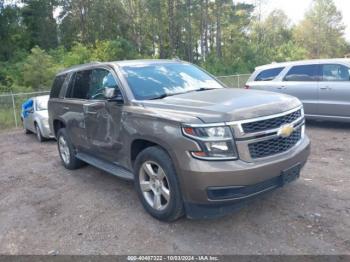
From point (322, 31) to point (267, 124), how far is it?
56703 millimetres

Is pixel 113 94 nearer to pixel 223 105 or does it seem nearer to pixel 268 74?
pixel 223 105

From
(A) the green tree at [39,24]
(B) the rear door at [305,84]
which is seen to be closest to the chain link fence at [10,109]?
(B) the rear door at [305,84]

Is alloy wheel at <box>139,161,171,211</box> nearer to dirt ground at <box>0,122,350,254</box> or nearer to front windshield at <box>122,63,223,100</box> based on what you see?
dirt ground at <box>0,122,350,254</box>

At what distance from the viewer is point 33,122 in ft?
34.6

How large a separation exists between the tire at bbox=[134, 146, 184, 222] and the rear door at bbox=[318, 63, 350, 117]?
5712 mm

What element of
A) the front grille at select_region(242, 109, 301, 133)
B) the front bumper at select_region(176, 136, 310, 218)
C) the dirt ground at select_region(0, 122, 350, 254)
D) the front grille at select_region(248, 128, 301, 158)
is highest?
the front grille at select_region(242, 109, 301, 133)

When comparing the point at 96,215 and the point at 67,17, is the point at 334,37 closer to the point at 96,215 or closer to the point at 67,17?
the point at 67,17

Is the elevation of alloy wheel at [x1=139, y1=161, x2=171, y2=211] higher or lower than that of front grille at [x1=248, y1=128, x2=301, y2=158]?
lower

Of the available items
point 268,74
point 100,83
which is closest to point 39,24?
point 268,74

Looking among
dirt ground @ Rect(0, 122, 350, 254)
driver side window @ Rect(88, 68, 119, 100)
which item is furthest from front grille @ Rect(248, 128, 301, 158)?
driver side window @ Rect(88, 68, 119, 100)

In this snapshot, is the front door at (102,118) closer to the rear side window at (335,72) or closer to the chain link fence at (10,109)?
the rear side window at (335,72)

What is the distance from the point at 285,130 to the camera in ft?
11.7

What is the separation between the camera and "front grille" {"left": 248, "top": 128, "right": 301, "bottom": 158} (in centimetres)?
337

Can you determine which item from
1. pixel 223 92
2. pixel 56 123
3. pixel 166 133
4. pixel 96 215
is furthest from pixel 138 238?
pixel 56 123
